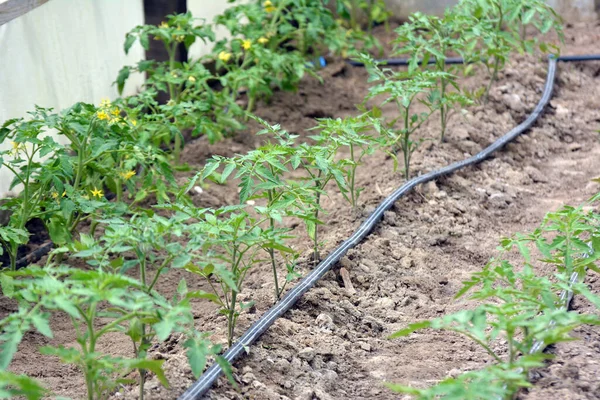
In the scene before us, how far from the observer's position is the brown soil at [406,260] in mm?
2797

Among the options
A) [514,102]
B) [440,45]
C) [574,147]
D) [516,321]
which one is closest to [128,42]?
[440,45]

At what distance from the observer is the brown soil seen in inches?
110

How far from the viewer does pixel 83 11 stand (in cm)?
456

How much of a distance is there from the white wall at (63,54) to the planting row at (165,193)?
0.18 metres

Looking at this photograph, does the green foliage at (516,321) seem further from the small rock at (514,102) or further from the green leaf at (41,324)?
the small rock at (514,102)

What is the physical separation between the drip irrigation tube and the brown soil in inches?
1.5

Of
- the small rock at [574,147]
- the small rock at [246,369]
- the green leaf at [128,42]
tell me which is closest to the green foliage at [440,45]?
the small rock at [574,147]

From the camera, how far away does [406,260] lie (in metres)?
3.65

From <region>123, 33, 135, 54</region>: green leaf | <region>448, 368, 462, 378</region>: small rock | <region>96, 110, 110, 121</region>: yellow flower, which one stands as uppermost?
<region>96, 110, 110, 121</region>: yellow flower

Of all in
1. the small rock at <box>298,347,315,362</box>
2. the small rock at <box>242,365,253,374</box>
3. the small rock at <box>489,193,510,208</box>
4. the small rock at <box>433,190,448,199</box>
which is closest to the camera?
the small rock at <box>242,365,253,374</box>

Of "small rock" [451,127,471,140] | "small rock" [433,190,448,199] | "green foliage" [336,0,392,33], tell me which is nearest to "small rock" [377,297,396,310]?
"small rock" [433,190,448,199]

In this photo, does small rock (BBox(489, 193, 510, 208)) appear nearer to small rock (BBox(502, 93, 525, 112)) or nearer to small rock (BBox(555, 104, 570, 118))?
small rock (BBox(502, 93, 525, 112))

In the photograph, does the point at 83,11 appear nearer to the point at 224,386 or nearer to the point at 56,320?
the point at 56,320

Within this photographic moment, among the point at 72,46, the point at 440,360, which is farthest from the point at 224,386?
the point at 72,46
